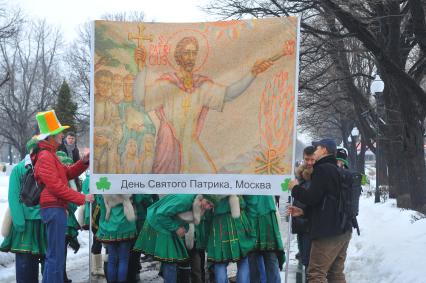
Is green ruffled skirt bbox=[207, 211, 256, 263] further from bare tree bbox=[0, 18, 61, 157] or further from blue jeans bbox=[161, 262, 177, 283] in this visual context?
bare tree bbox=[0, 18, 61, 157]

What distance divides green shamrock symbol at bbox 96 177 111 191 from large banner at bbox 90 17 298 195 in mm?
11

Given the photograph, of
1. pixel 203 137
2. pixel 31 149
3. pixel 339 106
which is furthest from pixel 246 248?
pixel 339 106

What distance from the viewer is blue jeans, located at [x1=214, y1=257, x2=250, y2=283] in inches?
238

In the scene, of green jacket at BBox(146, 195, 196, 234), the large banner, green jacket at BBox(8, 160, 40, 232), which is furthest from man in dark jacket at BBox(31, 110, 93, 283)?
green jacket at BBox(146, 195, 196, 234)

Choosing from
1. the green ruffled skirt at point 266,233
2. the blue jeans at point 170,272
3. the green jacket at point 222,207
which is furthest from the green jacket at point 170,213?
the green ruffled skirt at point 266,233

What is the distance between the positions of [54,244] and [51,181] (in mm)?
693

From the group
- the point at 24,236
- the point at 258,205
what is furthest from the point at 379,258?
the point at 24,236

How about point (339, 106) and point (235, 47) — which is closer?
point (235, 47)

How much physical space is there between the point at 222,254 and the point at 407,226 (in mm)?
6919

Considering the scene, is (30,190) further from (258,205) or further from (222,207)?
(258,205)

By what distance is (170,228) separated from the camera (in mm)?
6082

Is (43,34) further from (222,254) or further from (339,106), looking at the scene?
(222,254)

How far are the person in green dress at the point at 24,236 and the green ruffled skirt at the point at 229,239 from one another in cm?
217

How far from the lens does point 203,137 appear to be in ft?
19.3
